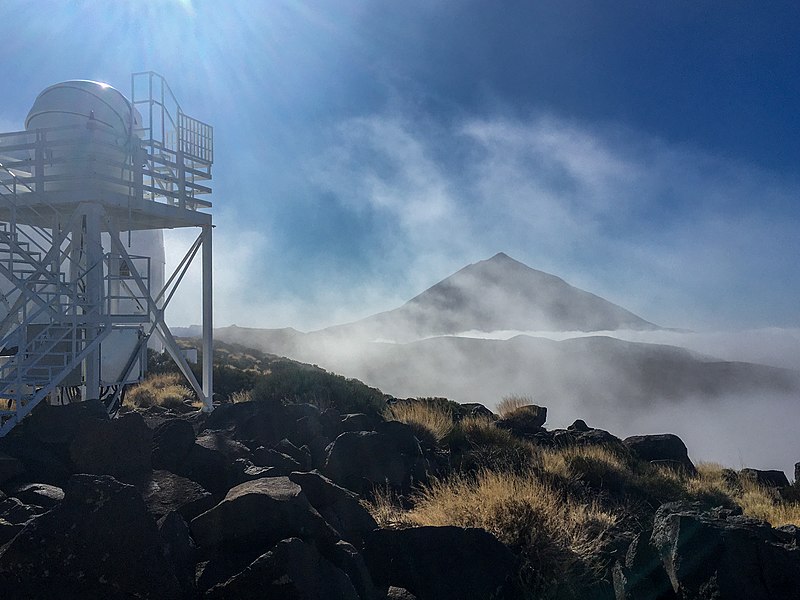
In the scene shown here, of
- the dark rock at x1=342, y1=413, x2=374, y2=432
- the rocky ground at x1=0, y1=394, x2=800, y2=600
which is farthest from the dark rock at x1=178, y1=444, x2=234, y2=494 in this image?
the dark rock at x1=342, y1=413, x2=374, y2=432

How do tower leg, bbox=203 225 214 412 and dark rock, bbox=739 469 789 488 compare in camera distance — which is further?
tower leg, bbox=203 225 214 412

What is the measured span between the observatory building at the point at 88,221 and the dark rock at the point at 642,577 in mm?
8784

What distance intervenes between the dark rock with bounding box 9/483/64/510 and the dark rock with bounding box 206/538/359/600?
2403 mm

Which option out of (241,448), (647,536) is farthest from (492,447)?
(647,536)

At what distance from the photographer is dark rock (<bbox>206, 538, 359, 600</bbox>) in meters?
4.15

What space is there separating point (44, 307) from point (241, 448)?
511cm

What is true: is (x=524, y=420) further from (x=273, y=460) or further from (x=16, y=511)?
(x=16, y=511)

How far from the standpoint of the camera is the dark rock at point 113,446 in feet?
21.2

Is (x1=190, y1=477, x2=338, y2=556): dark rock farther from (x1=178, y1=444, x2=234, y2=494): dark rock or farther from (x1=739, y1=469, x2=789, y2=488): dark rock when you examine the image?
(x1=739, y1=469, x2=789, y2=488): dark rock

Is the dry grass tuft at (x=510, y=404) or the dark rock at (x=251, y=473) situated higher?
the dark rock at (x=251, y=473)

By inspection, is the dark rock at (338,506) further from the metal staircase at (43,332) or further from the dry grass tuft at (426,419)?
the metal staircase at (43,332)

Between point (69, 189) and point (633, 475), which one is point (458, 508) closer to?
point (633, 475)

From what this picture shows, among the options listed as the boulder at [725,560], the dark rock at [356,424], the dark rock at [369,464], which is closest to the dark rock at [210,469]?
the dark rock at [369,464]

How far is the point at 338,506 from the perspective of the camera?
19.0 feet
